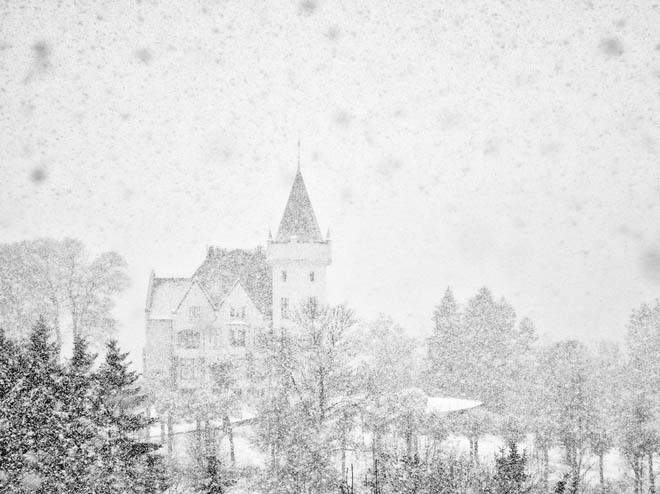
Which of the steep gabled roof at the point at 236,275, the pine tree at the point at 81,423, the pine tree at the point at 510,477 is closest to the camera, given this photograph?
the pine tree at the point at 510,477

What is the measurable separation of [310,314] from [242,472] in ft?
31.3

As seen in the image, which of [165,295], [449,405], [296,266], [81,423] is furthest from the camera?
[165,295]

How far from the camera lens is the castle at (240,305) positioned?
52.8 m

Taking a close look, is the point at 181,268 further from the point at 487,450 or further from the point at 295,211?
the point at 487,450

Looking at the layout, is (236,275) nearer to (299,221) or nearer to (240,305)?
(240,305)

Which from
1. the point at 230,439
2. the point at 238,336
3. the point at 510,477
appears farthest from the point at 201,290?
the point at 510,477

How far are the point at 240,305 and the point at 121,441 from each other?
32.0m

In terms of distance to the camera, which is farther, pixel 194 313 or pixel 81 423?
pixel 194 313

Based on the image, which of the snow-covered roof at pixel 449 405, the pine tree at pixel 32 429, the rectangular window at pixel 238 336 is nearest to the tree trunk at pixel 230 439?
the snow-covered roof at pixel 449 405

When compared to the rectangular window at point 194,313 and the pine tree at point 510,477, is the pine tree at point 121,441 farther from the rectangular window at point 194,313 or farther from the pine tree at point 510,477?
the rectangular window at point 194,313

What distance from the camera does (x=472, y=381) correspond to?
169 ft

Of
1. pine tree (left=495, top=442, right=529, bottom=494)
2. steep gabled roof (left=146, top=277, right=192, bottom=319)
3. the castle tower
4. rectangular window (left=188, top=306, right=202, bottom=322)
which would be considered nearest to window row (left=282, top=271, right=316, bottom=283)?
the castle tower

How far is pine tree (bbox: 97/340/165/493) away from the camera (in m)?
21.8

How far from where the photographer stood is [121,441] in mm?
22422
